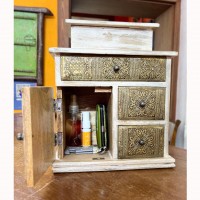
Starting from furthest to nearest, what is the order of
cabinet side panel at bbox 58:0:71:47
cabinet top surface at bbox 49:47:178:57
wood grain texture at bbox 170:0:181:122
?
wood grain texture at bbox 170:0:181:122, cabinet side panel at bbox 58:0:71:47, cabinet top surface at bbox 49:47:178:57

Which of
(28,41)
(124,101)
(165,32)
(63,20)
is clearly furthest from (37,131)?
(165,32)

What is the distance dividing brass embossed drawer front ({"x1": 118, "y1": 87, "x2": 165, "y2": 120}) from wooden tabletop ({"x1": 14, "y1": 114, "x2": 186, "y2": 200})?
16cm

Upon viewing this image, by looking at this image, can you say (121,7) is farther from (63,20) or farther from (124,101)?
(124,101)

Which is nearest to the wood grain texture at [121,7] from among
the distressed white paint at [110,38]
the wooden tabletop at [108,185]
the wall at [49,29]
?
the wall at [49,29]

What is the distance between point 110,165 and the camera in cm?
54

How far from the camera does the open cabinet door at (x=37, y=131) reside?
0.35m

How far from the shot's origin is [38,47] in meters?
1.23

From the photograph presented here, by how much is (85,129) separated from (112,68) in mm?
244

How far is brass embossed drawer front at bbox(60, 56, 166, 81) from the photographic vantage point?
54cm

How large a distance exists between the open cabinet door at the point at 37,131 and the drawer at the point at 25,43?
826 millimetres

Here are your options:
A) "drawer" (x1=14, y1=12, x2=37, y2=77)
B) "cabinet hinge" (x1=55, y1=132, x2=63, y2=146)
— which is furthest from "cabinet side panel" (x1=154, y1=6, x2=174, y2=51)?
"cabinet hinge" (x1=55, y1=132, x2=63, y2=146)

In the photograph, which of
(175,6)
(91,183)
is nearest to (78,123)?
(91,183)

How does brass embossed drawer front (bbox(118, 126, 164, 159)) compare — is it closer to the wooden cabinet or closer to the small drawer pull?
the small drawer pull
